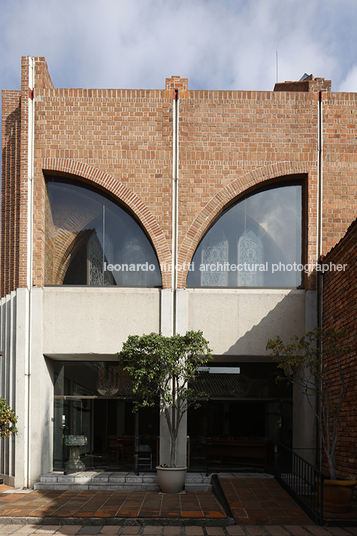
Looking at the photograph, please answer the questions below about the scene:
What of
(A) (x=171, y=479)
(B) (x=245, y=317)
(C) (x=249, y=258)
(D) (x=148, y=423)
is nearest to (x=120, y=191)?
(C) (x=249, y=258)

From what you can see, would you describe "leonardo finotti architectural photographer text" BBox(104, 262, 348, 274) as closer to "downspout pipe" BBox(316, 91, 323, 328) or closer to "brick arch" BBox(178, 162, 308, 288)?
"brick arch" BBox(178, 162, 308, 288)

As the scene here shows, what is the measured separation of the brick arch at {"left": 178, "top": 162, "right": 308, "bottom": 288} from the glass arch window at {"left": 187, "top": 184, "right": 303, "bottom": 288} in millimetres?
380

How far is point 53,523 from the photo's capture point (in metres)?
9.28

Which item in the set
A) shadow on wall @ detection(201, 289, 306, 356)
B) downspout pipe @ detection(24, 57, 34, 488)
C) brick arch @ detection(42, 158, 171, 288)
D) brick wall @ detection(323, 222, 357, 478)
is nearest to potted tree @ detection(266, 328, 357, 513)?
brick wall @ detection(323, 222, 357, 478)

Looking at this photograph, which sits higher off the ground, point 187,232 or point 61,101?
point 61,101

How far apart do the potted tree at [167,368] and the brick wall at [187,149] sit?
193 cm

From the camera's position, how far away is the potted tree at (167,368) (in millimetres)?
11375

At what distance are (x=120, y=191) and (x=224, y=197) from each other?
2.69m

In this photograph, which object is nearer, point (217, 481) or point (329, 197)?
point (217, 481)

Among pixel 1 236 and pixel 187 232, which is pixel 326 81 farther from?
pixel 1 236

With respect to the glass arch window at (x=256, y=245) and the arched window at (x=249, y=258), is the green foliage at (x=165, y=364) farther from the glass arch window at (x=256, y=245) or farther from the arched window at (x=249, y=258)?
the arched window at (x=249, y=258)

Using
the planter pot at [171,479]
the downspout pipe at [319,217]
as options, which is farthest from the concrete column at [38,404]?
the downspout pipe at [319,217]

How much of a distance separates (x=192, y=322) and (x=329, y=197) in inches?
188

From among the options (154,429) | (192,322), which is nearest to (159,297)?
(192,322)
